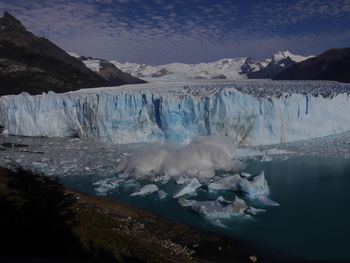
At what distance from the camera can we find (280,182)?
563 inches

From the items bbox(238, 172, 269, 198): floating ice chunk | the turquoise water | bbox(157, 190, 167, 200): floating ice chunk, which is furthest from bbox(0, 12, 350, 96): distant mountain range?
bbox(157, 190, 167, 200): floating ice chunk

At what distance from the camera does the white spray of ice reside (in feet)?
49.5

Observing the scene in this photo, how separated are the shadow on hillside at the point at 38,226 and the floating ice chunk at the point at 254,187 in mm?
5133

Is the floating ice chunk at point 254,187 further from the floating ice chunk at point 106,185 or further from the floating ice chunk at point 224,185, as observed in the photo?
the floating ice chunk at point 106,185

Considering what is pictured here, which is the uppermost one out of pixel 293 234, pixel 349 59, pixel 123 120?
pixel 349 59

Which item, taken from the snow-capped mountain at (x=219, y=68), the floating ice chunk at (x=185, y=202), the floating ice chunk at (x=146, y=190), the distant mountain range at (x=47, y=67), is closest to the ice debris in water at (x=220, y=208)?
the floating ice chunk at (x=185, y=202)

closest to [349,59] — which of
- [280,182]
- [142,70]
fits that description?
[280,182]

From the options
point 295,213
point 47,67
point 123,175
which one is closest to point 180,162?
point 123,175

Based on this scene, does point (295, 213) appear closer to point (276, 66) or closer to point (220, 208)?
point (220, 208)

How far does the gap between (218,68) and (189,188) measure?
3828 inches

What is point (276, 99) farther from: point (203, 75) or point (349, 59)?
point (203, 75)

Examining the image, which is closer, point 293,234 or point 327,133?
point 293,234

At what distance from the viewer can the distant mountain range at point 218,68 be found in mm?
87750

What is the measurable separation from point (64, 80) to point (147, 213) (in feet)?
151
